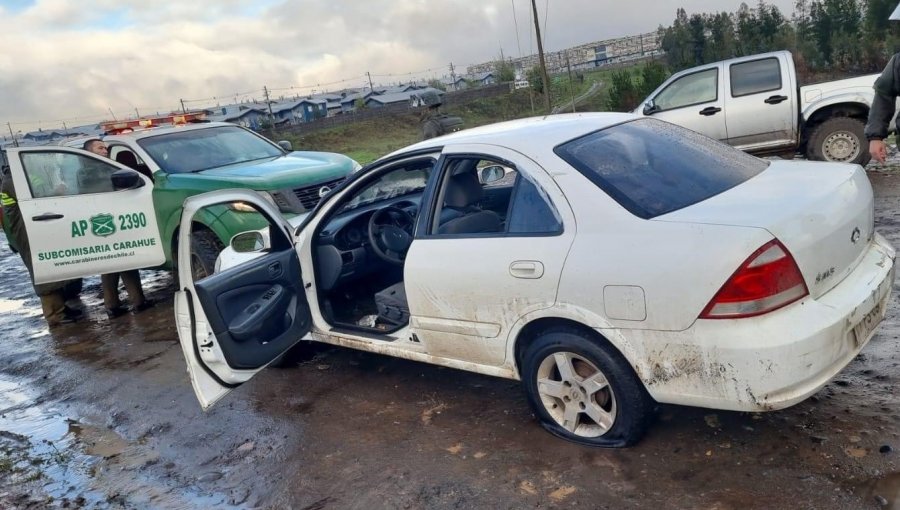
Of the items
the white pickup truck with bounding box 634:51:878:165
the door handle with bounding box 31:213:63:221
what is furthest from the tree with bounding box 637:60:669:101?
the door handle with bounding box 31:213:63:221

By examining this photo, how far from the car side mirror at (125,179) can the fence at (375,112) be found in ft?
97.7

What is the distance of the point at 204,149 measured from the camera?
7758 millimetres

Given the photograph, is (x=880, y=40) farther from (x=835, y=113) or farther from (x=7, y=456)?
(x=7, y=456)

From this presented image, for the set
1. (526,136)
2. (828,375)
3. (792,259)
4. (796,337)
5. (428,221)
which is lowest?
(828,375)

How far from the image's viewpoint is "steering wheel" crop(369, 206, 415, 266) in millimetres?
4662

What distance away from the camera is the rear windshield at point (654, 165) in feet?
10.4

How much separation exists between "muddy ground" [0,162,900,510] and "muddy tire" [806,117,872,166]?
491cm

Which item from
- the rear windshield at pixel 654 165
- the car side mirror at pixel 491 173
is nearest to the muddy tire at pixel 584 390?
the rear windshield at pixel 654 165

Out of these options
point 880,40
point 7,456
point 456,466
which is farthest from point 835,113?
point 880,40

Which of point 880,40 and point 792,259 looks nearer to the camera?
point 792,259

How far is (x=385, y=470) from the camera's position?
355 centimetres

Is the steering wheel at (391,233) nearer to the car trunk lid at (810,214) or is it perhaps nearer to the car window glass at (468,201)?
the car window glass at (468,201)

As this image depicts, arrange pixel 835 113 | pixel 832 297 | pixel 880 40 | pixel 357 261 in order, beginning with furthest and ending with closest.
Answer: pixel 880 40 < pixel 835 113 < pixel 357 261 < pixel 832 297

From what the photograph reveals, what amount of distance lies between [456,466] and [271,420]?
154cm
